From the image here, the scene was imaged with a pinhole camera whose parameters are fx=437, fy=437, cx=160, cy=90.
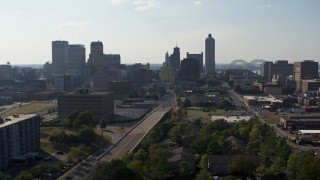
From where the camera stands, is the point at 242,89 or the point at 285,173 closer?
the point at 285,173

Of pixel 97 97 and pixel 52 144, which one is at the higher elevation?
pixel 97 97

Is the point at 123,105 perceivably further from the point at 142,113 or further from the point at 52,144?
the point at 52,144

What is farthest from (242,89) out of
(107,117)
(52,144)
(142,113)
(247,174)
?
(247,174)

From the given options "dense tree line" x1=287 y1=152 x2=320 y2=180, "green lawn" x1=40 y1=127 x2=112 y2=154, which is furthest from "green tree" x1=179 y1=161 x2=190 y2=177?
"green lawn" x1=40 y1=127 x2=112 y2=154

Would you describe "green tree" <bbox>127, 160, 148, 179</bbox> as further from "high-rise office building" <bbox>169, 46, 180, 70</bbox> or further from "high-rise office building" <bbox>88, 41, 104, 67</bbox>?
"high-rise office building" <bbox>169, 46, 180, 70</bbox>

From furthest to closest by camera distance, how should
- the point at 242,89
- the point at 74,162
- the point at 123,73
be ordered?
the point at 123,73 < the point at 242,89 < the point at 74,162

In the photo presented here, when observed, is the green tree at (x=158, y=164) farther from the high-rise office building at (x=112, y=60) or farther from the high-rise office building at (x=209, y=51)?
the high-rise office building at (x=209, y=51)

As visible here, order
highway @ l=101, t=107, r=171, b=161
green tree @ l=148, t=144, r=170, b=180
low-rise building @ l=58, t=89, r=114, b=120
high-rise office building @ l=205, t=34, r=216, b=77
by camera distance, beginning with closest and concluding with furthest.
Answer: green tree @ l=148, t=144, r=170, b=180, highway @ l=101, t=107, r=171, b=161, low-rise building @ l=58, t=89, r=114, b=120, high-rise office building @ l=205, t=34, r=216, b=77
